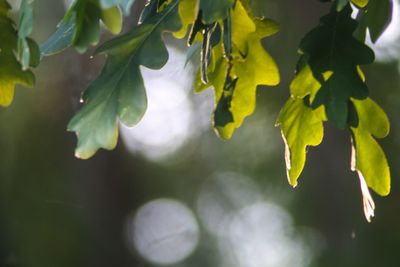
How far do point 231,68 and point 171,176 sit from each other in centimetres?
509

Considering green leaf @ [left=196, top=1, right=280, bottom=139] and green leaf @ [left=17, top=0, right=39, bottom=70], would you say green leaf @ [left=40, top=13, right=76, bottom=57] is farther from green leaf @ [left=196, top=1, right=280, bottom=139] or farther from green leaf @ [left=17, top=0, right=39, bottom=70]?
green leaf @ [left=196, top=1, right=280, bottom=139]

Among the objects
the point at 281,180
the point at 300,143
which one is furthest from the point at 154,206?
the point at 300,143

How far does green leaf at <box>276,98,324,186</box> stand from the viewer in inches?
64.8

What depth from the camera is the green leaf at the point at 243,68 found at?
1.59 m

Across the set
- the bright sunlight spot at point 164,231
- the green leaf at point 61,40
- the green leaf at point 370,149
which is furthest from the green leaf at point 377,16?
the bright sunlight spot at point 164,231

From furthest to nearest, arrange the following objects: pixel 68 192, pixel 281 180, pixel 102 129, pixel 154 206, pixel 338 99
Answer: pixel 154 206, pixel 281 180, pixel 68 192, pixel 338 99, pixel 102 129

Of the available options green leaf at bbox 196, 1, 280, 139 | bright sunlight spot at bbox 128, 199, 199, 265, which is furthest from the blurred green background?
green leaf at bbox 196, 1, 280, 139

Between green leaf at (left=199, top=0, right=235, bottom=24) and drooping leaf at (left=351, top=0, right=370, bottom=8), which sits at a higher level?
green leaf at (left=199, top=0, right=235, bottom=24)

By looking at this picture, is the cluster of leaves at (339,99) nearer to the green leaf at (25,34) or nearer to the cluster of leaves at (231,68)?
the cluster of leaves at (231,68)

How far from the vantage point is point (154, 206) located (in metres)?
7.34

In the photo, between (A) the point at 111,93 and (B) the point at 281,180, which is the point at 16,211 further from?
(A) the point at 111,93

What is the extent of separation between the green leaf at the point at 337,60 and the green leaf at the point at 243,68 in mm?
106

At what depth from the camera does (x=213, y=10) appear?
135 centimetres

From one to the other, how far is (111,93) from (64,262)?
161 inches
